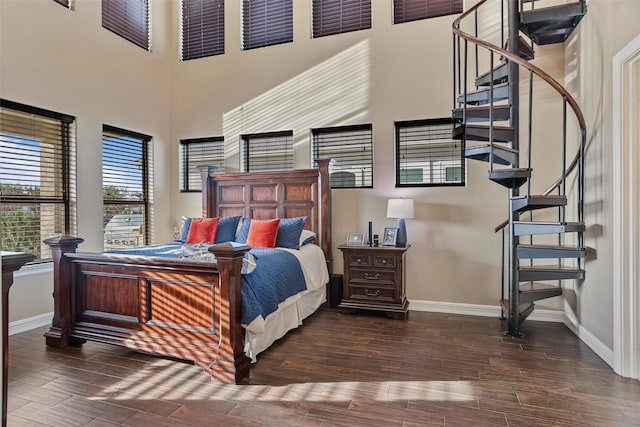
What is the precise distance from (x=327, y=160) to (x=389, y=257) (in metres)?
1.38

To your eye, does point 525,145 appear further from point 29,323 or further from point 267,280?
point 29,323

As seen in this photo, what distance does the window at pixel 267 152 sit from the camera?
5.10m

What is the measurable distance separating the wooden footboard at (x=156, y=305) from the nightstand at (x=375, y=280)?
1.77 m

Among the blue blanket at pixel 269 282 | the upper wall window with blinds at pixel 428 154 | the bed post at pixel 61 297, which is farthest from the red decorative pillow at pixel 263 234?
the bed post at pixel 61 297

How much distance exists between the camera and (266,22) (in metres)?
5.19

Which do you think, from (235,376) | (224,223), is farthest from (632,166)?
(224,223)

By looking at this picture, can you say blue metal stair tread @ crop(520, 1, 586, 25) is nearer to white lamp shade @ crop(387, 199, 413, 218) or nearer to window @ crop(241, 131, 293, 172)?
white lamp shade @ crop(387, 199, 413, 218)

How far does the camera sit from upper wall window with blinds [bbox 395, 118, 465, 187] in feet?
14.2

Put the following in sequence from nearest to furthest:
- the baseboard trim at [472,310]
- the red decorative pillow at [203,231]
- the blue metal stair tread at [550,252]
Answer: the blue metal stair tread at [550,252] < the baseboard trim at [472,310] < the red decorative pillow at [203,231]

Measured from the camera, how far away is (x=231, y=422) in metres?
2.11

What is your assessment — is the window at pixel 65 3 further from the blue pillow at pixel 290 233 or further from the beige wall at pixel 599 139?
the beige wall at pixel 599 139

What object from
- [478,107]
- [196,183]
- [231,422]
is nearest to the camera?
[231,422]

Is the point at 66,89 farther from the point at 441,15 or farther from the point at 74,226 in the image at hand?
the point at 441,15

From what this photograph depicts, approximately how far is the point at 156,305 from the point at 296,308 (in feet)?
4.32
